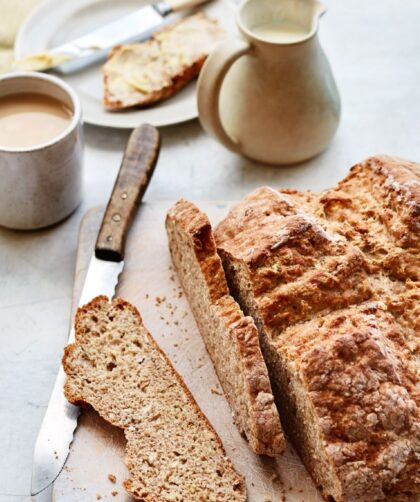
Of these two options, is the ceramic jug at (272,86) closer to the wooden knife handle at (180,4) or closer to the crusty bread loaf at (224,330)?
the crusty bread loaf at (224,330)

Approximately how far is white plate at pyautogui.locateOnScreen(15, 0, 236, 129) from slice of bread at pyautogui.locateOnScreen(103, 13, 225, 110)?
2.8 inches

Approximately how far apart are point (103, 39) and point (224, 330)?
2347 mm

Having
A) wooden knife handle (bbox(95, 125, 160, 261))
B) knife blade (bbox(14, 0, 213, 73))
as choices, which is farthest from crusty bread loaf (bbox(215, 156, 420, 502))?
knife blade (bbox(14, 0, 213, 73))

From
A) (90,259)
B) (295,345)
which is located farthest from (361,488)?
(90,259)

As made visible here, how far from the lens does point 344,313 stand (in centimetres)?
274

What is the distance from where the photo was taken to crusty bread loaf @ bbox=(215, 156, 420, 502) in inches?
98.9

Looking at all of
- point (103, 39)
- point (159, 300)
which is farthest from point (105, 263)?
point (103, 39)

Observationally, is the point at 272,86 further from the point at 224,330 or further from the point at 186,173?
the point at 224,330

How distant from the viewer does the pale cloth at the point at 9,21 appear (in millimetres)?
4562

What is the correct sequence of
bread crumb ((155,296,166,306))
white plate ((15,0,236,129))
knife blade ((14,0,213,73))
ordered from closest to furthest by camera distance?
bread crumb ((155,296,166,306))
white plate ((15,0,236,129))
knife blade ((14,0,213,73))

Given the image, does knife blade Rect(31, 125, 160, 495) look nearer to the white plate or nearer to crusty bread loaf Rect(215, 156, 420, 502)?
the white plate

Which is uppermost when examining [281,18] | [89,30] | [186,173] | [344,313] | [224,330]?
[281,18]

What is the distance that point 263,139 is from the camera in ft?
12.9

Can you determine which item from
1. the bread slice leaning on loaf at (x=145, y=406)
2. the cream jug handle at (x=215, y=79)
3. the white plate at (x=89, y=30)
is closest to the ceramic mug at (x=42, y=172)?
the white plate at (x=89, y=30)
